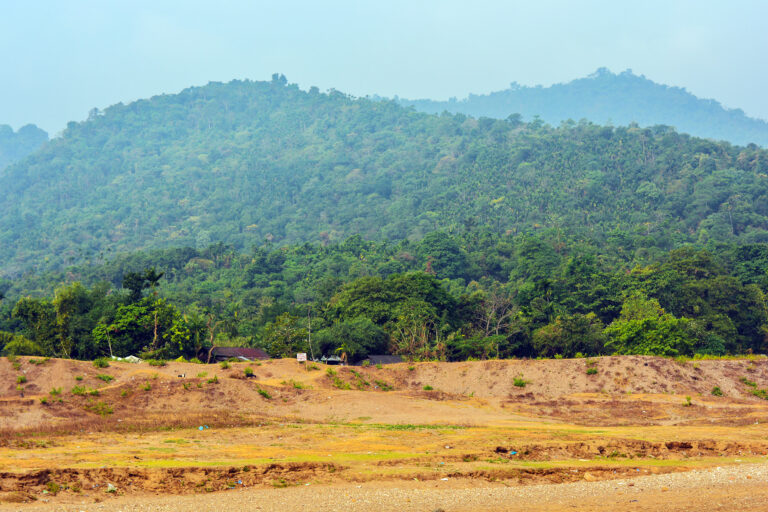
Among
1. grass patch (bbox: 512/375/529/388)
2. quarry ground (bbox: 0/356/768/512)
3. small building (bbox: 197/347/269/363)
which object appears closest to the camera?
quarry ground (bbox: 0/356/768/512)

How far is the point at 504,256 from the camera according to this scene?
370ft

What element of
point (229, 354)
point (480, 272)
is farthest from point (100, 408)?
point (480, 272)

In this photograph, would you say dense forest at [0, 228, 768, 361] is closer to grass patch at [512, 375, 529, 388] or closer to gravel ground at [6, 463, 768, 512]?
grass patch at [512, 375, 529, 388]

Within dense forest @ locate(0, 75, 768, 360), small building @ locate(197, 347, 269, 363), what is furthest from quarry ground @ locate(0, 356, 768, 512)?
small building @ locate(197, 347, 269, 363)

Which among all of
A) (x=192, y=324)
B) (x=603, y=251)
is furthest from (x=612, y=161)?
(x=192, y=324)

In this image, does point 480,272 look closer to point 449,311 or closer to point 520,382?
point 449,311

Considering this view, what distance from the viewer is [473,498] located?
18484 mm

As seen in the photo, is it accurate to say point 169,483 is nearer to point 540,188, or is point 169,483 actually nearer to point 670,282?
point 670,282

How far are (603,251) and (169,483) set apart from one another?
100837 mm

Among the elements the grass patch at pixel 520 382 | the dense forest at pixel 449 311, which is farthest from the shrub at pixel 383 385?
the dense forest at pixel 449 311

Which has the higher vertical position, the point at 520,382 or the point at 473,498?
the point at 473,498

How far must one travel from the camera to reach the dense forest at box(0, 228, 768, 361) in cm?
5400

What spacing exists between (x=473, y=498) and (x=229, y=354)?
4180 centimetres

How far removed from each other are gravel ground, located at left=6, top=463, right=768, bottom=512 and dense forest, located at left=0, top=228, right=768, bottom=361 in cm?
3324
